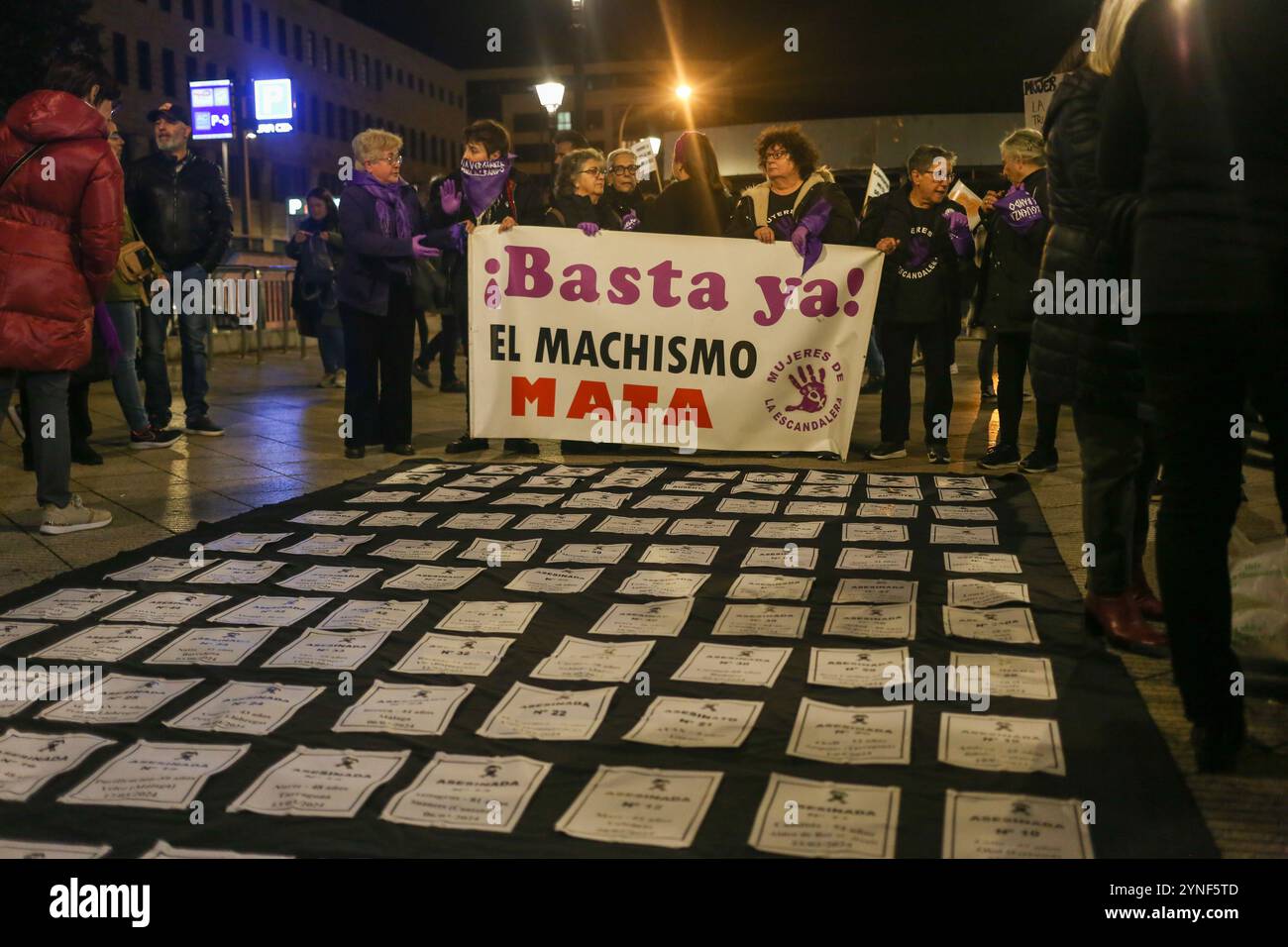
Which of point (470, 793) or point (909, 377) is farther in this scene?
point (909, 377)

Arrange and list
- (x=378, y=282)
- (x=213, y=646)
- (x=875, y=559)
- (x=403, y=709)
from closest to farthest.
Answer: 1. (x=403, y=709)
2. (x=213, y=646)
3. (x=875, y=559)
4. (x=378, y=282)

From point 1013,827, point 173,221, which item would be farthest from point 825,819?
point 173,221

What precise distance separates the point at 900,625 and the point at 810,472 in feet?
11.0

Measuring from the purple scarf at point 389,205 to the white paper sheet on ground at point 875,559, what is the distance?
13.0 ft

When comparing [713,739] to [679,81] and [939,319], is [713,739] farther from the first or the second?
[679,81]

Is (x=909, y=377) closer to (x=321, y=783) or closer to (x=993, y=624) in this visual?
(x=993, y=624)

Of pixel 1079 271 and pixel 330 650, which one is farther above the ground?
pixel 1079 271

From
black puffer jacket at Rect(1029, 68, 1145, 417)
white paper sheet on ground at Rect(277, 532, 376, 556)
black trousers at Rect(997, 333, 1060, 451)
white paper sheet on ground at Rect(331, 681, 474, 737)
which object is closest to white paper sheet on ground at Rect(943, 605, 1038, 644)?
black puffer jacket at Rect(1029, 68, 1145, 417)

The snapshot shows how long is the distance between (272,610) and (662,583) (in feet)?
4.59

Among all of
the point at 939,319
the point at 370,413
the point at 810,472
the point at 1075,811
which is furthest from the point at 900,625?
the point at 370,413

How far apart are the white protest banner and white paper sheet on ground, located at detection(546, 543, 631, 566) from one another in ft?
8.31

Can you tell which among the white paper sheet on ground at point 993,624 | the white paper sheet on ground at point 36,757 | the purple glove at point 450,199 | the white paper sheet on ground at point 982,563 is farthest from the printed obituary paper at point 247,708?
the purple glove at point 450,199

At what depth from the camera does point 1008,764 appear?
322 centimetres

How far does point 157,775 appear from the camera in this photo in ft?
10.6
